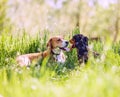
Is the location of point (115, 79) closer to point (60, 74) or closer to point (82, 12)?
point (60, 74)

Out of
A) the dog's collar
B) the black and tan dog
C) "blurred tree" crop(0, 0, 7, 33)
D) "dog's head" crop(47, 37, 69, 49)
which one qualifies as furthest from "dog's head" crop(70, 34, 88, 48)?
"blurred tree" crop(0, 0, 7, 33)

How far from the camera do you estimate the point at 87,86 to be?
3.90m

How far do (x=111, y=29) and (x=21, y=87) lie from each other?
98.2ft

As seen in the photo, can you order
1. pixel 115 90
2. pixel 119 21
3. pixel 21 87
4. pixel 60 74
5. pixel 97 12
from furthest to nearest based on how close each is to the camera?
pixel 97 12 < pixel 119 21 < pixel 60 74 < pixel 21 87 < pixel 115 90

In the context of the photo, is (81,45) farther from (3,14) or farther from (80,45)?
(3,14)

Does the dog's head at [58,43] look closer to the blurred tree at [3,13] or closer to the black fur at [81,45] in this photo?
the black fur at [81,45]

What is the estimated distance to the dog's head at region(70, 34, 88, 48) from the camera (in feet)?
26.7

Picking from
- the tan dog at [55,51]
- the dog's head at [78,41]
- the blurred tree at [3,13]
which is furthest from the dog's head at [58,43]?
the blurred tree at [3,13]

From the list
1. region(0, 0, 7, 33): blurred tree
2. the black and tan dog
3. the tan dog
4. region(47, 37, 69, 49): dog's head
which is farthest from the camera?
region(0, 0, 7, 33): blurred tree

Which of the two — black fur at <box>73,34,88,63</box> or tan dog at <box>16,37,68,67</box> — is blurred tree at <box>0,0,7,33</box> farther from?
tan dog at <box>16,37,68,67</box>

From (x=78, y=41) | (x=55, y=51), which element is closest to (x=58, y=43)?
(x=55, y=51)

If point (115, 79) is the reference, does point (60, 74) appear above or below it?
below

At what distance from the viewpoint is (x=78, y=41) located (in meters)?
8.16

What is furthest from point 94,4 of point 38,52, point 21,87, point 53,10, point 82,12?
point 21,87
